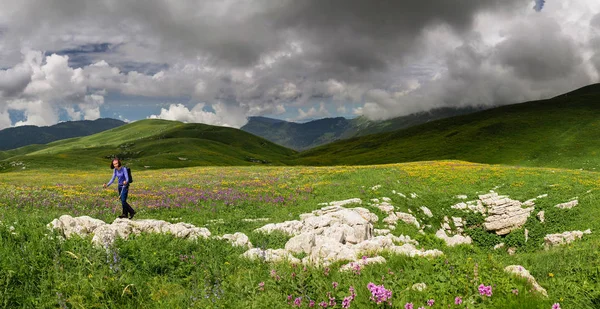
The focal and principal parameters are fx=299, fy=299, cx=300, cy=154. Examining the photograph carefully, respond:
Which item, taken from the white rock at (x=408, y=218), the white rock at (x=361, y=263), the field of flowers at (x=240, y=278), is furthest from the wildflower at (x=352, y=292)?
the white rock at (x=408, y=218)

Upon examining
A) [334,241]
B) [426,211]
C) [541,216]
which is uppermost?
[334,241]

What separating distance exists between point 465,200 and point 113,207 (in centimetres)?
2716

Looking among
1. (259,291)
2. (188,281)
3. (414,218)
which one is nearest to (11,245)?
(188,281)

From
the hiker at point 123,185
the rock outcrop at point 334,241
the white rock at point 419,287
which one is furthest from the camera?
the hiker at point 123,185

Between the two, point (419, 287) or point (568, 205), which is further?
point (568, 205)

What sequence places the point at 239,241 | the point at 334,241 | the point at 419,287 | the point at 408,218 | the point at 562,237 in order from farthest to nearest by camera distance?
the point at 408,218
the point at 562,237
the point at 334,241
the point at 239,241
the point at 419,287

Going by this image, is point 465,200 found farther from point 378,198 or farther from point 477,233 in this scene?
point 378,198

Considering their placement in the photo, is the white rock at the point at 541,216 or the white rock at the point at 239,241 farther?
the white rock at the point at 541,216

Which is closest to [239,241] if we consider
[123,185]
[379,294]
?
[379,294]

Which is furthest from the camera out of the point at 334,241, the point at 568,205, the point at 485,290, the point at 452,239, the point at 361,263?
the point at 568,205

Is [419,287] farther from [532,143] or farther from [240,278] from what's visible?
[532,143]

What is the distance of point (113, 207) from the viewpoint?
19.8 m

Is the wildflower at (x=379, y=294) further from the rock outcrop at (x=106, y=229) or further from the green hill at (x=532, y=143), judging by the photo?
the green hill at (x=532, y=143)

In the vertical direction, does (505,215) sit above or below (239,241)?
below
